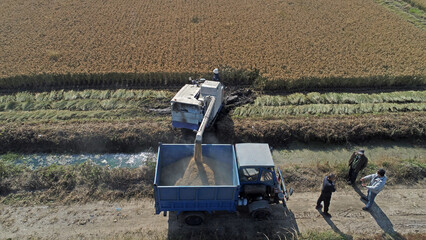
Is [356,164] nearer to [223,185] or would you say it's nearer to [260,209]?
[260,209]

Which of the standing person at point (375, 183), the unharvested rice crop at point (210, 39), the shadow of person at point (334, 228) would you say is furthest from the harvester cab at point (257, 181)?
the unharvested rice crop at point (210, 39)

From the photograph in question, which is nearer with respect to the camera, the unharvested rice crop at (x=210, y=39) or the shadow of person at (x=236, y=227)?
the shadow of person at (x=236, y=227)

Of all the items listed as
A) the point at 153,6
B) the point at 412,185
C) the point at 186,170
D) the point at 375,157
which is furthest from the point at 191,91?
the point at 153,6

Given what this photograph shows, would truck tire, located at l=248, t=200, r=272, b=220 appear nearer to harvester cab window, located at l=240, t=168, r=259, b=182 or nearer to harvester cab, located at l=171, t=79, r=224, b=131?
harvester cab window, located at l=240, t=168, r=259, b=182

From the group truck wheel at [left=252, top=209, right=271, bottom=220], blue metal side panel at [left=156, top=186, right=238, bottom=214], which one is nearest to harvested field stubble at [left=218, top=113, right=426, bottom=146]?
truck wheel at [left=252, top=209, right=271, bottom=220]

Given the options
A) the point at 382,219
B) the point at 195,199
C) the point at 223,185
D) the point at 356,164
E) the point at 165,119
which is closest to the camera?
the point at 195,199

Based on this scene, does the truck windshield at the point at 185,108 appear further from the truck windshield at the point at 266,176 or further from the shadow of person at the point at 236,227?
the shadow of person at the point at 236,227

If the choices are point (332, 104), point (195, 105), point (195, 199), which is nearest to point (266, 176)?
point (195, 199)
